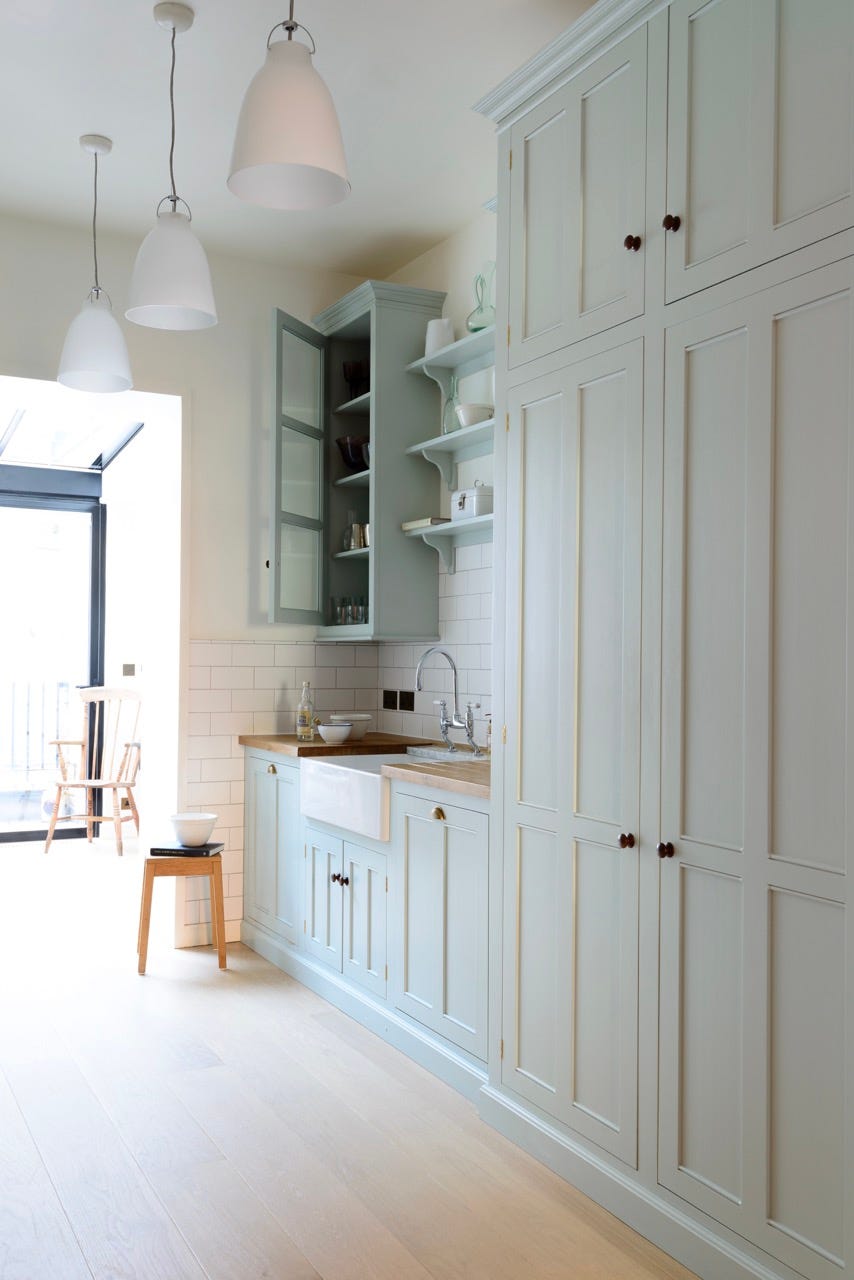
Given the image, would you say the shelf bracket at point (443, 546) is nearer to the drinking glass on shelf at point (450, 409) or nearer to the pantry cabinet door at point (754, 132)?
the drinking glass on shelf at point (450, 409)

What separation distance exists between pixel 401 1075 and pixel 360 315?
299 centimetres

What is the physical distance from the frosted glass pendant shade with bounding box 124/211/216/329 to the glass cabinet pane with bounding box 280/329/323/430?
4.61ft

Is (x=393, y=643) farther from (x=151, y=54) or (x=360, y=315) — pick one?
(x=151, y=54)

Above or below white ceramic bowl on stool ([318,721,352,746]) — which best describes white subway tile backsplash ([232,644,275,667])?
above

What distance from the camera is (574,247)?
2.68m

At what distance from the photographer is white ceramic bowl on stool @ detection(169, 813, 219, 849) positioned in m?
4.36

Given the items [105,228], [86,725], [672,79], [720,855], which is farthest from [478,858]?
[86,725]

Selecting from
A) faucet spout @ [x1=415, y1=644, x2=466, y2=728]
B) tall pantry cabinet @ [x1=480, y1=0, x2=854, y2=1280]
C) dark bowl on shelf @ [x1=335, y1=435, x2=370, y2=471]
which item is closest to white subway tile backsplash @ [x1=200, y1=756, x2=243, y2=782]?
faucet spout @ [x1=415, y1=644, x2=466, y2=728]

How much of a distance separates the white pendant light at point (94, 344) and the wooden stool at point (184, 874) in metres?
1.89

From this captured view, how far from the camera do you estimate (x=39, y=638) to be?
7.72 meters

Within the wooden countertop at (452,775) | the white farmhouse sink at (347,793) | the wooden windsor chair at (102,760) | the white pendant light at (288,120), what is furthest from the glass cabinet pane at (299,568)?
the wooden windsor chair at (102,760)

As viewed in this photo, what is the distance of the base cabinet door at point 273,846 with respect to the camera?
14.3ft

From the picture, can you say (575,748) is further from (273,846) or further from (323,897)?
(273,846)

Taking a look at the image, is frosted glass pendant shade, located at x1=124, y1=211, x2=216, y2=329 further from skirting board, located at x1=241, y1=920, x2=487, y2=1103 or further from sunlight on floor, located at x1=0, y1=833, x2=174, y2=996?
sunlight on floor, located at x1=0, y1=833, x2=174, y2=996
